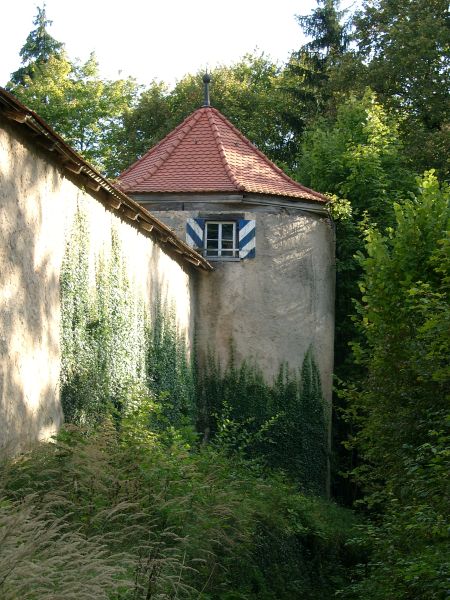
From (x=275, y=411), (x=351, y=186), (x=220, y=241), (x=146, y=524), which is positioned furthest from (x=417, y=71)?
(x=146, y=524)

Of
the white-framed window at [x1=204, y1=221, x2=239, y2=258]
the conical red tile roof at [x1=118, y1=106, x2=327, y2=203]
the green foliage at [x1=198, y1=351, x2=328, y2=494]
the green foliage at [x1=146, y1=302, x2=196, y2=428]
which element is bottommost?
the green foliage at [x1=198, y1=351, x2=328, y2=494]

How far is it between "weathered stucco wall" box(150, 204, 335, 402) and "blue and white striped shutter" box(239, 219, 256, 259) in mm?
127

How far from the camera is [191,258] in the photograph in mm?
19031

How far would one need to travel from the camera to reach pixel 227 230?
20578 millimetres

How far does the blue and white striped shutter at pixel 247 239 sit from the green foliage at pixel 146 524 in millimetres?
6836

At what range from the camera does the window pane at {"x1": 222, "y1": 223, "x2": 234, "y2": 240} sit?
2055cm

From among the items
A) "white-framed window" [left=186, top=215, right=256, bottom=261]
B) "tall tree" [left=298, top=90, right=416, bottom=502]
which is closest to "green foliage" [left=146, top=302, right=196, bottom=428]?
"white-framed window" [left=186, top=215, right=256, bottom=261]

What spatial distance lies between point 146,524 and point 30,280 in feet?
11.2

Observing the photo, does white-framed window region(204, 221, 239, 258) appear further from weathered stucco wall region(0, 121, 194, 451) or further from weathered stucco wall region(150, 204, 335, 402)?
weathered stucco wall region(0, 121, 194, 451)

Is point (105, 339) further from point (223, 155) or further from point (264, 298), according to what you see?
point (223, 155)

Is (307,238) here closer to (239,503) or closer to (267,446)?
(267,446)

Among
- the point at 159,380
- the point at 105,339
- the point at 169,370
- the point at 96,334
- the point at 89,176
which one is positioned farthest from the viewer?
the point at 169,370

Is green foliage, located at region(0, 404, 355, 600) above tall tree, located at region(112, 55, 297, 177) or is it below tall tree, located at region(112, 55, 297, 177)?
below

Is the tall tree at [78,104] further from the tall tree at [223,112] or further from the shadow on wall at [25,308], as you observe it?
the shadow on wall at [25,308]
